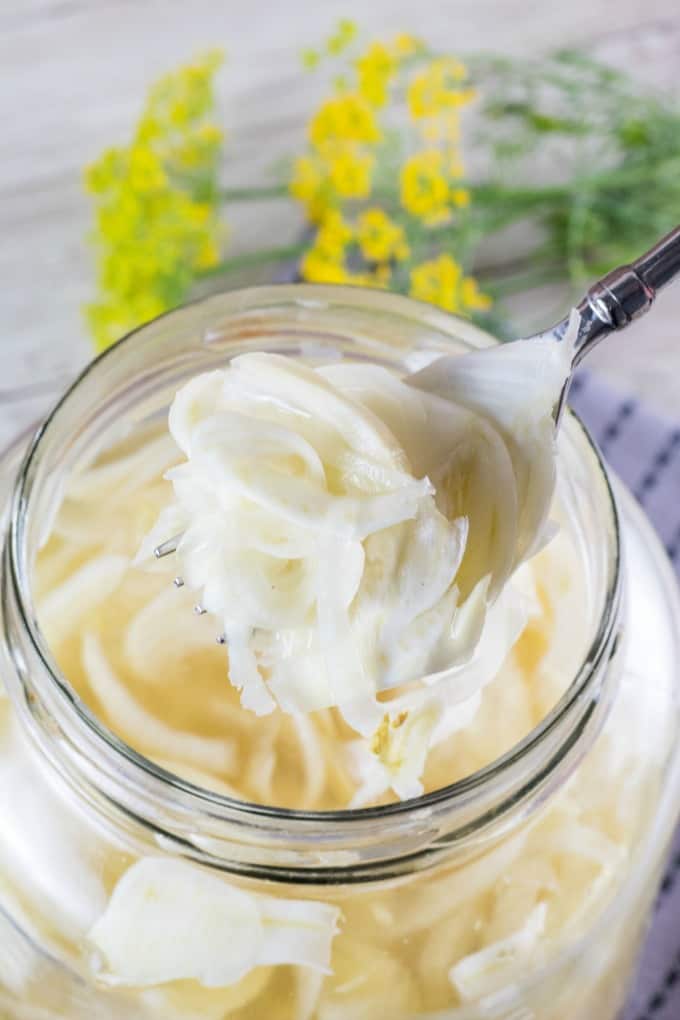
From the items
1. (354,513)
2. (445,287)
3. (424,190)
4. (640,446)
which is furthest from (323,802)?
(424,190)

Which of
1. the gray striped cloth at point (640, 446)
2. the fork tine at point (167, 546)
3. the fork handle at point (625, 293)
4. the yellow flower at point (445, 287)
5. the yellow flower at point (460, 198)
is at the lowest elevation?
the gray striped cloth at point (640, 446)

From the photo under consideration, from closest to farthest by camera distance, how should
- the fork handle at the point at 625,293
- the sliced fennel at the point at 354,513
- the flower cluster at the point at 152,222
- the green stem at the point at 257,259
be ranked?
1. the sliced fennel at the point at 354,513
2. the fork handle at the point at 625,293
3. the flower cluster at the point at 152,222
4. the green stem at the point at 257,259

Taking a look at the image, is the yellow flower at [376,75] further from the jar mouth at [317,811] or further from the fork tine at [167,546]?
the fork tine at [167,546]

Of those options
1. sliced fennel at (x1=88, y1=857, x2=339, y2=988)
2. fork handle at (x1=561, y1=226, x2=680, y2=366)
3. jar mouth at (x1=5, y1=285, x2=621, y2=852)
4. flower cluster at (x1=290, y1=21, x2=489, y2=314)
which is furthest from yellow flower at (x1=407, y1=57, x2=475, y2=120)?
sliced fennel at (x1=88, y1=857, x2=339, y2=988)

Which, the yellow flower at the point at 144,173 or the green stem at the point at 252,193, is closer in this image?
the yellow flower at the point at 144,173

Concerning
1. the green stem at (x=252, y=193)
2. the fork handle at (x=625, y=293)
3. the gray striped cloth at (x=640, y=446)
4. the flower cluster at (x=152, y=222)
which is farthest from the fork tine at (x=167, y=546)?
the green stem at (x=252, y=193)

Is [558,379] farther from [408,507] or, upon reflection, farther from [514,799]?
[514,799]
